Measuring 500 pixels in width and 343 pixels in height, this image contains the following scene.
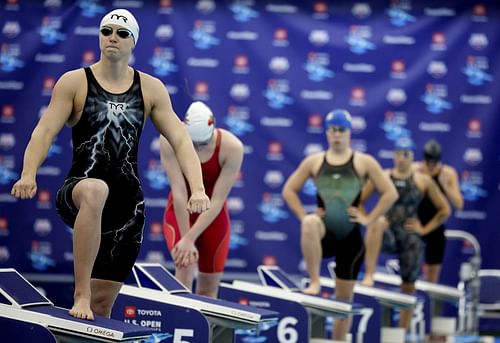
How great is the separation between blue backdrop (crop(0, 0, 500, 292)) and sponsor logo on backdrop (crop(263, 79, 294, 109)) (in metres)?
0.02

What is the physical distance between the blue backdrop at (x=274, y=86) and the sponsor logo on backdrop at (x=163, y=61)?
0.01 metres

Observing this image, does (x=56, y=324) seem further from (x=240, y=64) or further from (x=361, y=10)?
(x=361, y=10)

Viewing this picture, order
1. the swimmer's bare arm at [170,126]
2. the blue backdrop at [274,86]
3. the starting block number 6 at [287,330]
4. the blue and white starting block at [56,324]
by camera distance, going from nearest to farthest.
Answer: the blue and white starting block at [56,324], the swimmer's bare arm at [170,126], the starting block number 6 at [287,330], the blue backdrop at [274,86]

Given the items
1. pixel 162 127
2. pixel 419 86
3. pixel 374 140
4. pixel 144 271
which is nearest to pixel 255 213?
pixel 374 140

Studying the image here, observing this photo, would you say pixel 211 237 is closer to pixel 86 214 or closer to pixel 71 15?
pixel 86 214

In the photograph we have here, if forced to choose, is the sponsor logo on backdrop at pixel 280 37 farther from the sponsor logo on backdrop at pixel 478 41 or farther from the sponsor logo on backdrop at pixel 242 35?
the sponsor logo on backdrop at pixel 478 41

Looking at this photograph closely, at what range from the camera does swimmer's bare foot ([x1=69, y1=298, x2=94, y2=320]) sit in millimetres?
4637

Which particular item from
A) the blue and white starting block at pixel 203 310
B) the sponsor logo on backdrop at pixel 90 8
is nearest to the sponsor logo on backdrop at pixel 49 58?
the sponsor logo on backdrop at pixel 90 8

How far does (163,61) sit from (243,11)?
3.65 feet

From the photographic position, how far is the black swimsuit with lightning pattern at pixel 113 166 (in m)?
4.75

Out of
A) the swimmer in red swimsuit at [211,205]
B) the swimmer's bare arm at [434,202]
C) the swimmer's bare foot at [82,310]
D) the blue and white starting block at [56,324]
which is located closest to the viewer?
the blue and white starting block at [56,324]

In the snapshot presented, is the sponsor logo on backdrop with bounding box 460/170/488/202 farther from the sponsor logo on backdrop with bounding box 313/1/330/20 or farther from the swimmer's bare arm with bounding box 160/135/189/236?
the swimmer's bare arm with bounding box 160/135/189/236

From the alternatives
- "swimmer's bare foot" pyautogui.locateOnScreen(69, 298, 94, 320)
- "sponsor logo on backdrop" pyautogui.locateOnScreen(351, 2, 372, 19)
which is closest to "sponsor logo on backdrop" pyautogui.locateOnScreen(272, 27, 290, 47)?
"sponsor logo on backdrop" pyautogui.locateOnScreen(351, 2, 372, 19)

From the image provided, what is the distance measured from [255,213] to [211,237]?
17.1 ft
